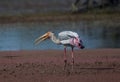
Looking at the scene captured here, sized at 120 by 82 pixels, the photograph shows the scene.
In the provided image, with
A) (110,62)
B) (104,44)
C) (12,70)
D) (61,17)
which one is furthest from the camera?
(61,17)

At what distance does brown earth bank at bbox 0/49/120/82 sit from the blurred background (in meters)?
2.66

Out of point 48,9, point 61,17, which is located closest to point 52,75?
point 61,17

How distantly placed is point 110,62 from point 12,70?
9.03 ft

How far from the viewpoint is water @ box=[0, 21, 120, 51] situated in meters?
22.3

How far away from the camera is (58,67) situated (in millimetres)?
15789

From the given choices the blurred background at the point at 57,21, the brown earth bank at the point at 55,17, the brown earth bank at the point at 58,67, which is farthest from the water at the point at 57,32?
the brown earth bank at the point at 58,67

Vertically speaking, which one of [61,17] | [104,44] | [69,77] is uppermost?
[61,17]

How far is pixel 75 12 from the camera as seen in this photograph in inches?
1443

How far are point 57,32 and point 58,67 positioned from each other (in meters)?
10.9

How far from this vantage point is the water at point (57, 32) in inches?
880

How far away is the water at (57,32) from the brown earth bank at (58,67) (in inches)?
88.7

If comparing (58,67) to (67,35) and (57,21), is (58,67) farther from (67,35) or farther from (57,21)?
(57,21)

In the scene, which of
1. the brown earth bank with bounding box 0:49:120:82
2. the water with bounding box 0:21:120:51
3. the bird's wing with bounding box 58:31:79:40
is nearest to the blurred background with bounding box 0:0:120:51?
the water with bounding box 0:21:120:51

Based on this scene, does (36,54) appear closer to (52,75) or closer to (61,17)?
(52,75)
